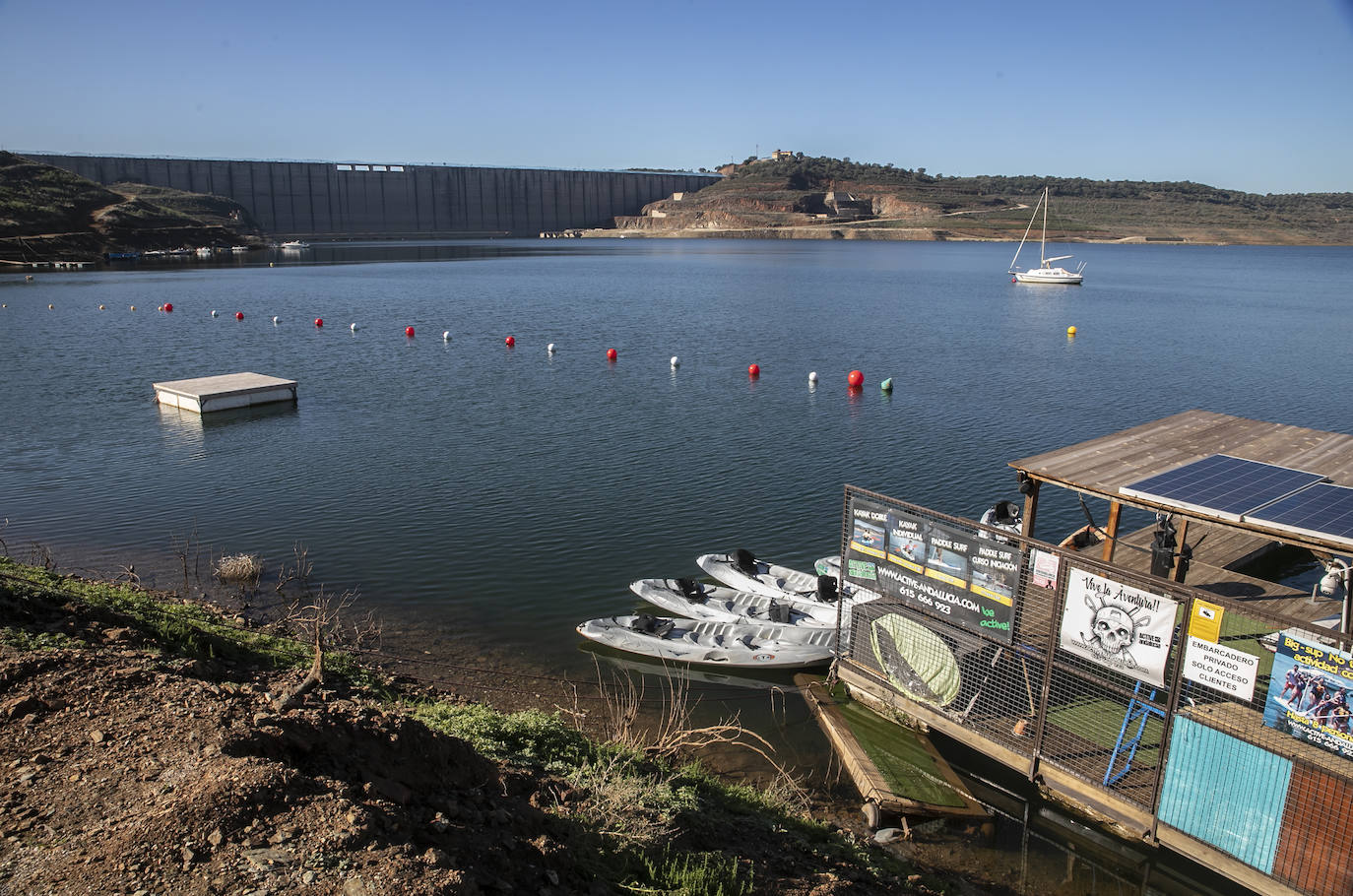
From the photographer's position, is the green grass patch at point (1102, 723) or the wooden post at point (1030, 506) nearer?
the green grass patch at point (1102, 723)

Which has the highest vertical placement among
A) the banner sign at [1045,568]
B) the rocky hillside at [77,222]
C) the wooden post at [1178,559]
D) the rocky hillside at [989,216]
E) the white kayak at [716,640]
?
the rocky hillside at [989,216]

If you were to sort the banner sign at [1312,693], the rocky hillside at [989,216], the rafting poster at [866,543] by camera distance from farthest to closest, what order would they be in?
the rocky hillside at [989,216] → the rafting poster at [866,543] → the banner sign at [1312,693]

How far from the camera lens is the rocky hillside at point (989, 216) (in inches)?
6516

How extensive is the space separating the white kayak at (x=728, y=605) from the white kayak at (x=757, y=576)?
20cm

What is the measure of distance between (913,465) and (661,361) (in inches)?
718

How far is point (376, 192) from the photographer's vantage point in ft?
541

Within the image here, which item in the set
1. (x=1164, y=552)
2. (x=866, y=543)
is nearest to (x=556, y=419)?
(x=866, y=543)

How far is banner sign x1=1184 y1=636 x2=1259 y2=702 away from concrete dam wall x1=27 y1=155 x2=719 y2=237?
6699 inches

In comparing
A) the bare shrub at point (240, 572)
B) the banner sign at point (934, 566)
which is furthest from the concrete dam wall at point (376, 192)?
the banner sign at point (934, 566)

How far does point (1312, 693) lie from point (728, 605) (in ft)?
28.9

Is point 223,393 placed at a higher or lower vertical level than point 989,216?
lower

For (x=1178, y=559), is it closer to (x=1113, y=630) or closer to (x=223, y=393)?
(x=1113, y=630)

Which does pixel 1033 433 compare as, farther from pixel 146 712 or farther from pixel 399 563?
pixel 146 712

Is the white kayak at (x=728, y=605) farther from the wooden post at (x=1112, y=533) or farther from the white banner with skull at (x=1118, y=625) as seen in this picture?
the white banner with skull at (x=1118, y=625)
